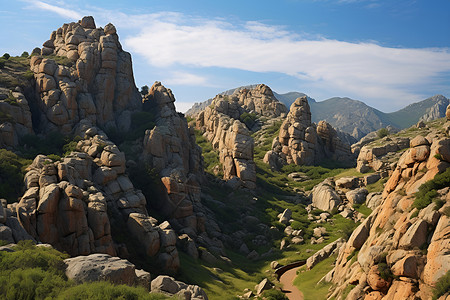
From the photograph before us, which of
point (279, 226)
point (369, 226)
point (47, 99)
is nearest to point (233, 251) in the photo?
point (279, 226)

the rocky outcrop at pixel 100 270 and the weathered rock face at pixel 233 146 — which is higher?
the weathered rock face at pixel 233 146

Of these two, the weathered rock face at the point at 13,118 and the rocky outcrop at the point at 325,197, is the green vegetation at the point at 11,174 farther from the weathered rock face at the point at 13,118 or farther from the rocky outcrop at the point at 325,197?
the rocky outcrop at the point at 325,197

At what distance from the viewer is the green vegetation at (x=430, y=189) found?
46.7 meters

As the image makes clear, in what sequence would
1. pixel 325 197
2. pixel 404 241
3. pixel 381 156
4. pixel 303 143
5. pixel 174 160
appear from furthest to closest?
pixel 303 143 → pixel 381 156 → pixel 325 197 → pixel 174 160 → pixel 404 241

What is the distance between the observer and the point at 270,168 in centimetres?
13575

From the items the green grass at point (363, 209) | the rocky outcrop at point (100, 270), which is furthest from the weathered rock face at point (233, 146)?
the rocky outcrop at point (100, 270)

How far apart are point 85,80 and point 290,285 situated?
58970mm

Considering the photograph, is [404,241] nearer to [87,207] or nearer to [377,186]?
[87,207]

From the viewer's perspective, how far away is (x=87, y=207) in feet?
189

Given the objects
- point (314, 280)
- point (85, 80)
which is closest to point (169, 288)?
point (314, 280)

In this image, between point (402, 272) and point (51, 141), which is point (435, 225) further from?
point (51, 141)

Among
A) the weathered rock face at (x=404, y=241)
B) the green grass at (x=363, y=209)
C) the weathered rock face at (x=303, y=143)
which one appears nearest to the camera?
the weathered rock face at (x=404, y=241)

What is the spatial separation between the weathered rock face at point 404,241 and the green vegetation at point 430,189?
30.4 inches

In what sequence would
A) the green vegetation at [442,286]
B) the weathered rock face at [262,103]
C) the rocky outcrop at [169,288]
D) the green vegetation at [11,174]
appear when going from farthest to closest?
the weathered rock face at [262,103], the green vegetation at [11,174], the rocky outcrop at [169,288], the green vegetation at [442,286]
